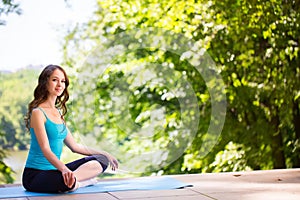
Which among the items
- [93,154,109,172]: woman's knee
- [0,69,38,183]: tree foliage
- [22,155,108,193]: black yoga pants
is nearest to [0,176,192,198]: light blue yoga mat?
[22,155,108,193]: black yoga pants

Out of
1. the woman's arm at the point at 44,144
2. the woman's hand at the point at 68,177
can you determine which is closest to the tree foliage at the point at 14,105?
the woman's arm at the point at 44,144

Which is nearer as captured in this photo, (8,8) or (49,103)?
(49,103)

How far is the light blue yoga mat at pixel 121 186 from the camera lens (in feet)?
11.8

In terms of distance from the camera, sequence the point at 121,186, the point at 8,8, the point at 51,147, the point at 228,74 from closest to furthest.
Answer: the point at 51,147 < the point at 121,186 < the point at 8,8 < the point at 228,74

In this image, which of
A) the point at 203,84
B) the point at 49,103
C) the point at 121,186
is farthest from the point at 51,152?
the point at 203,84

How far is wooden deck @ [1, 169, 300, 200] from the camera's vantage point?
11.1 feet

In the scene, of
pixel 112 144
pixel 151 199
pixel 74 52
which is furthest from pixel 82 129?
pixel 151 199

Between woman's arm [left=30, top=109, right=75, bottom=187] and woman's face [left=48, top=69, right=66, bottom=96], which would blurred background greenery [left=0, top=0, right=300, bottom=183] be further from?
woman's arm [left=30, top=109, right=75, bottom=187]

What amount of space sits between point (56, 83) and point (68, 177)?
1.91 ft

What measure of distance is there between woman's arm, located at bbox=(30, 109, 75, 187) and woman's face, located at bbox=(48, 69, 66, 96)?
17 centimetres

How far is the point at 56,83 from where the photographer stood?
145 inches

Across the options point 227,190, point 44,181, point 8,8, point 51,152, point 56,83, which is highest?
A: point 8,8

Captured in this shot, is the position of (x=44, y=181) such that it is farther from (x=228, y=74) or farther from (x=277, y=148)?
(x=277, y=148)

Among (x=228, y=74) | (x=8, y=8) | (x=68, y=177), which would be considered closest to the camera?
(x=68, y=177)
